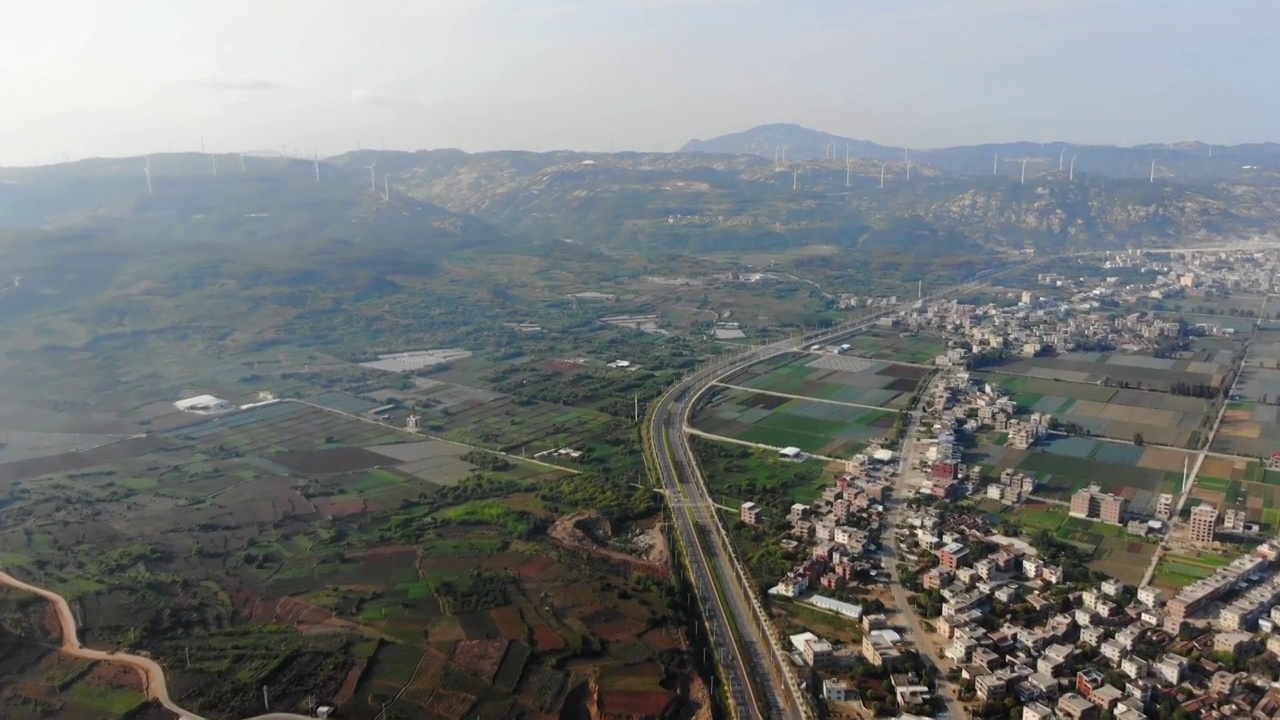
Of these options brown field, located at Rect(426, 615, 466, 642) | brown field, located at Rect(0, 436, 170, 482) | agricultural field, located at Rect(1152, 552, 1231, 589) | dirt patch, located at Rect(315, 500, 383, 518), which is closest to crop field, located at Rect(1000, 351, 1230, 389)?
agricultural field, located at Rect(1152, 552, 1231, 589)

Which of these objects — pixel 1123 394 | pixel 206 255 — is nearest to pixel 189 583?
pixel 1123 394

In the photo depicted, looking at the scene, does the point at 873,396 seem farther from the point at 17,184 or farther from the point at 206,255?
the point at 17,184

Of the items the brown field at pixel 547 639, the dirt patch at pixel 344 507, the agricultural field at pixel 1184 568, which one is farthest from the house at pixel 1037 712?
the dirt patch at pixel 344 507

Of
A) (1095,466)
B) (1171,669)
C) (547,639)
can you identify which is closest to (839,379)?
(1095,466)

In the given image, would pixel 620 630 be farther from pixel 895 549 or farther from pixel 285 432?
pixel 285 432

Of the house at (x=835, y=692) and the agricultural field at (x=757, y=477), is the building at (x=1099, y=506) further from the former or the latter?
the house at (x=835, y=692)

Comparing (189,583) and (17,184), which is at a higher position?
(17,184)
